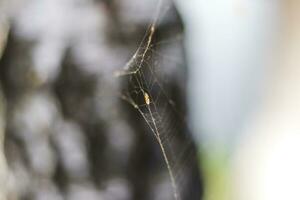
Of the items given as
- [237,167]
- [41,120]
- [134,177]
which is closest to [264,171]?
[237,167]

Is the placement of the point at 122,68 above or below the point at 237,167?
above

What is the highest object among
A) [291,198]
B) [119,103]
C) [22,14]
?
[22,14]

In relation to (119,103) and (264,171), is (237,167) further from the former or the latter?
(119,103)

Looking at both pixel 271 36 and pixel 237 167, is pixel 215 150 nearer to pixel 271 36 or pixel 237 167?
pixel 237 167

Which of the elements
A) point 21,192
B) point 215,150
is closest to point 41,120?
point 21,192
